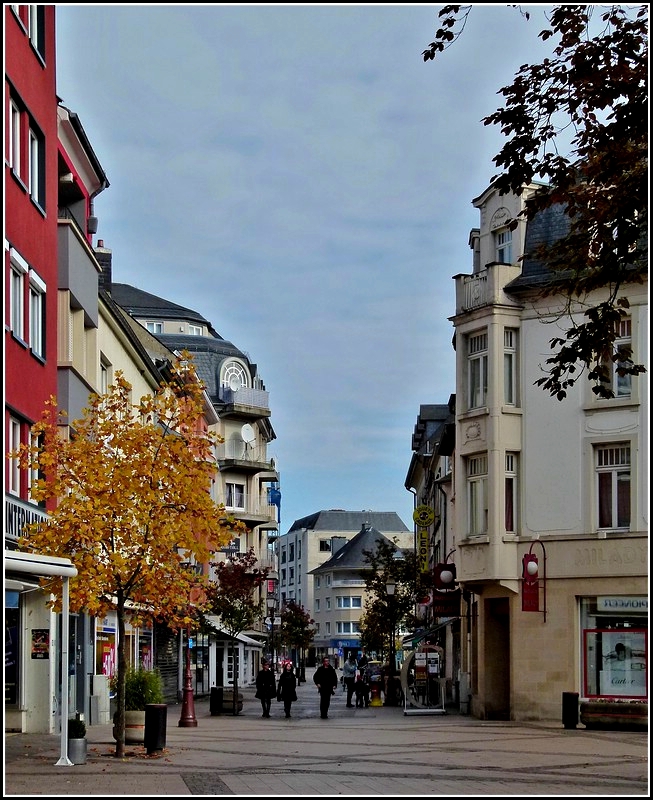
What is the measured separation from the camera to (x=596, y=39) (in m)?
15.0

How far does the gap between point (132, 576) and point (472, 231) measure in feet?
81.0

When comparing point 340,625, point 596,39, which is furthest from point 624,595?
point 340,625

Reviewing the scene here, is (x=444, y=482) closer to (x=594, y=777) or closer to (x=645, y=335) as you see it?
(x=645, y=335)

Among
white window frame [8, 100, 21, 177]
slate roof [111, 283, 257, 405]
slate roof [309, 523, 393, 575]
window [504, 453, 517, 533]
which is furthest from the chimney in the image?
slate roof [309, 523, 393, 575]

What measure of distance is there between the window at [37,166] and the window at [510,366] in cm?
1391

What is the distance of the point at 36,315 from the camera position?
28.0 m

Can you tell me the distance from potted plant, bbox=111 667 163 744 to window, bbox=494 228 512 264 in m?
18.4

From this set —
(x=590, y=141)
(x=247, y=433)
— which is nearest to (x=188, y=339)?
(x=247, y=433)

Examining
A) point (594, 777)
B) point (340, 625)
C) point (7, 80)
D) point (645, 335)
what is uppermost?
point (7, 80)

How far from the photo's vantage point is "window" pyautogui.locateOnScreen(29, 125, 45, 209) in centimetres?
2783

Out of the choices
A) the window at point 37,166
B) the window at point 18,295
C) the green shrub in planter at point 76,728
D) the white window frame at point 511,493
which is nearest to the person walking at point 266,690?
the white window frame at point 511,493

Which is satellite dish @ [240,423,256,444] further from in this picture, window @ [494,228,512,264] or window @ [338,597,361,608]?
window @ [338,597,361,608]

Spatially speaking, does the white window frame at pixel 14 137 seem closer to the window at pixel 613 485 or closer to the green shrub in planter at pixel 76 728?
the green shrub in planter at pixel 76 728

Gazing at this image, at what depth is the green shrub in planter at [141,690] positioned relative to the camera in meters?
24.5
